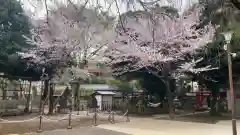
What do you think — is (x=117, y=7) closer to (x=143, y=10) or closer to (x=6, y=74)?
(x=143, y=10)

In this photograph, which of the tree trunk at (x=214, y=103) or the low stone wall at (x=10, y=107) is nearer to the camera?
the low stone wall at (x=10, y=107)

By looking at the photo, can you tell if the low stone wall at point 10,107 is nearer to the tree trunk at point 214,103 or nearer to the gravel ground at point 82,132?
the gravel ground at point 82,132

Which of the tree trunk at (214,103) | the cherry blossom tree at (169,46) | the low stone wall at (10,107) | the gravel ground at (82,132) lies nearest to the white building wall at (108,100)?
the cherry blossom tree at (169,46)

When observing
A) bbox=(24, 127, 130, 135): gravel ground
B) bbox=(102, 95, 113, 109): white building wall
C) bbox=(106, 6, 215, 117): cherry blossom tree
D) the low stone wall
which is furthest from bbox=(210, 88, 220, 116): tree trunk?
the low stone wall

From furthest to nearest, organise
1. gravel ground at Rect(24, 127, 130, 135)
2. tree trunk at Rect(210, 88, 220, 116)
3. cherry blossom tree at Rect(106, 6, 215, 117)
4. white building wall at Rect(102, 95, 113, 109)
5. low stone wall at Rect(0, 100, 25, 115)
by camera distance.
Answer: white building wall at Rect(102, 95, 113, 109)
tree trunk at Rect(210, 88, 220, 116)
low stone wall at Rect(0, 100, 25, 115)
cherry blossom tree at Rect(106, 6, 215, 117)
gravel ground at Rect(24, 127, 130, 135)

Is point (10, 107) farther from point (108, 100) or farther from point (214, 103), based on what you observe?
point (214, 103)

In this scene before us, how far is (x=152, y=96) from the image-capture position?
26.2 meters

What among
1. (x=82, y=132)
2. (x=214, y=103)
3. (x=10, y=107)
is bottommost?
(x=82, y=132)

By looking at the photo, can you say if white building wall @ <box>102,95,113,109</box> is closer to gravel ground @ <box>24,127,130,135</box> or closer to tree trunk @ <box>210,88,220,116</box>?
tree trunk @ <box>210,88,220,116</box>

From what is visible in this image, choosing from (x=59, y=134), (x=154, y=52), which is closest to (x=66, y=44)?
(x=154, y=52)

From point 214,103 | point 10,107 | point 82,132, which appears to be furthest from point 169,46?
point 10,107

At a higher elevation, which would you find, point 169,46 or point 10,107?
point 169,46

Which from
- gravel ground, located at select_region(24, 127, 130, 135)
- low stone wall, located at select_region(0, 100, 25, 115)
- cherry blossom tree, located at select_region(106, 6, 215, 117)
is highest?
cherry blossom tree, located at select_region(106, 6, 215, 117)

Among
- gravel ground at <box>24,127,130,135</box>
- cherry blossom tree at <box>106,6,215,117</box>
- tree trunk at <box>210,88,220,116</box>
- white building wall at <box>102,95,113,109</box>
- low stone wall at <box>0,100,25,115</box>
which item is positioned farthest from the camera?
white building wall at <box>102,95,113,109</box>
